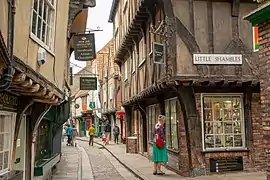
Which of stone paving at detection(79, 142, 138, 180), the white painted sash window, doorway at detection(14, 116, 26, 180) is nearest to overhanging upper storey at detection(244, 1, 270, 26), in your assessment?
the white painted sash window

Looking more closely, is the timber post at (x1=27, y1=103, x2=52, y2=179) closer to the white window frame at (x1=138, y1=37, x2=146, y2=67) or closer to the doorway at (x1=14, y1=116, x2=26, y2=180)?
the doorway at (x1=14, y1=116, x2=26, y2=180)

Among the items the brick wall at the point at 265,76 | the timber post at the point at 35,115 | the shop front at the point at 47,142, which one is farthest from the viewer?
the shop front at the point at 47,142

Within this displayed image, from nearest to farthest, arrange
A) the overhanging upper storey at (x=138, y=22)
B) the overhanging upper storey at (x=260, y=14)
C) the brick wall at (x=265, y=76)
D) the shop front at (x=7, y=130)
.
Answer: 1. the overhanging upper storey at (x=260, y=14)
2. the brick wall at (x=265, y=76)
3. the shop front at (x=7, y=130)
4. the overhanging upper storey at (x=138, y=22)

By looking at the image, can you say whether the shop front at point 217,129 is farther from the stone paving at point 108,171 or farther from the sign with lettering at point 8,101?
the sign with lettering at point 8,101

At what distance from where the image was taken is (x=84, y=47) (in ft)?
40.0

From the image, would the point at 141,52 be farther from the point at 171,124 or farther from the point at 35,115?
the point at 35,115

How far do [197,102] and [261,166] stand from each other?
2.91 metres

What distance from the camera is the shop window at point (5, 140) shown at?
653 centimetres

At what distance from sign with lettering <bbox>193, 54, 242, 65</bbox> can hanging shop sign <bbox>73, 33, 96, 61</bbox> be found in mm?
3756

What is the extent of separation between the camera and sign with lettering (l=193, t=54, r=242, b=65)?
35.1ft

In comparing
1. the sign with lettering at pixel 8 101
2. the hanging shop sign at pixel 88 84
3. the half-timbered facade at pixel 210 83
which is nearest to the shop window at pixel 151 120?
the half-timbered facade at pixel 210 83

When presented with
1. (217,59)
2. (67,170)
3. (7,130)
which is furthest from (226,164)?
(7,130)

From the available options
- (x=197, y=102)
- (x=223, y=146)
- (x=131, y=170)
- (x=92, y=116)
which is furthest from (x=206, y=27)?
(x=92, y=116)

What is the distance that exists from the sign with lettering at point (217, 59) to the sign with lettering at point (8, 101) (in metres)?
5.74
